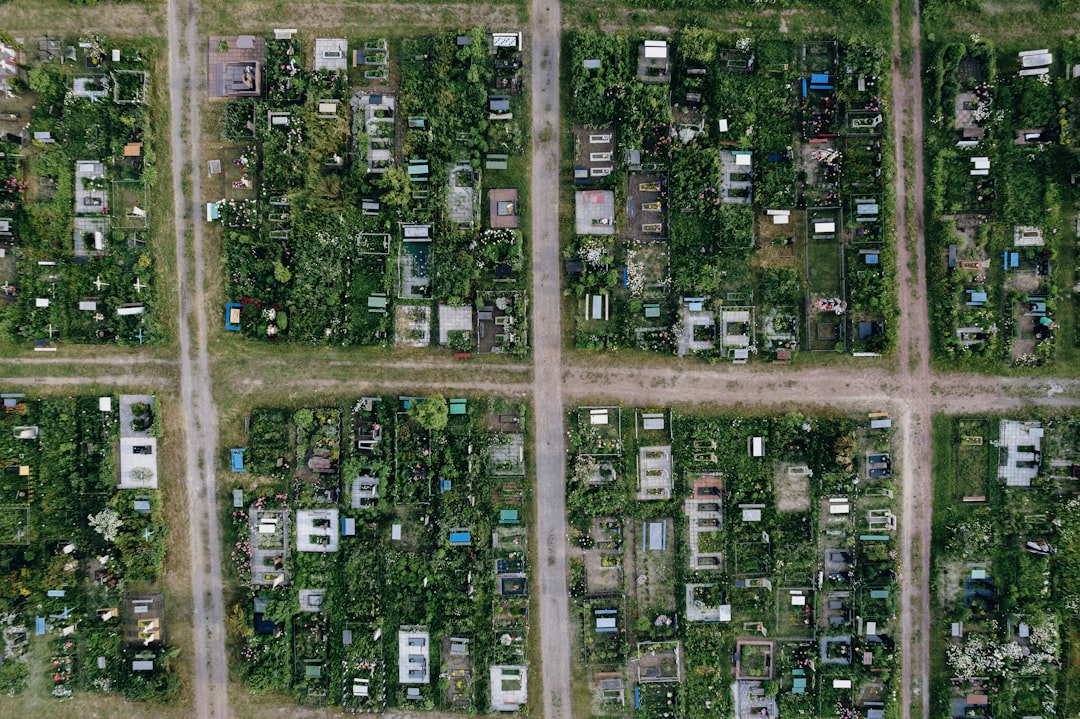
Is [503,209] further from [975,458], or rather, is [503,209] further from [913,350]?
[975,458]

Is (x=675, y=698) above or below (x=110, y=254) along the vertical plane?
below

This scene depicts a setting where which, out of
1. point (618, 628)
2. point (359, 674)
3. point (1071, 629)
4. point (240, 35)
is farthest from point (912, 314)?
point (240, 35)

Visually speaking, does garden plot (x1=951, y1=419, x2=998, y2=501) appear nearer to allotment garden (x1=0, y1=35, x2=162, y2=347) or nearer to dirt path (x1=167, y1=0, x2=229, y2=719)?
dirt path (x1=167, y1=0, x2=229, y2=719)

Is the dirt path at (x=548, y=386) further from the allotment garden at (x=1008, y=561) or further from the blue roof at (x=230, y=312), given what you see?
the allotment garden at (x=1008, y=561)

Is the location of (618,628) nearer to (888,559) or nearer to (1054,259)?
(888,559)

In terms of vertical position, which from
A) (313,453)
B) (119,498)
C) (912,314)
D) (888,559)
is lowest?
(888,559)

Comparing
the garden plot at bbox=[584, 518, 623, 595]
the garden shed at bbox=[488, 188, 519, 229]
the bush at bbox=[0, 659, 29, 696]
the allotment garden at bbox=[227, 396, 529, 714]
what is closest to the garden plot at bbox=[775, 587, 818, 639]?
the garden plot at bbox=[584, 518, 623, 595]
